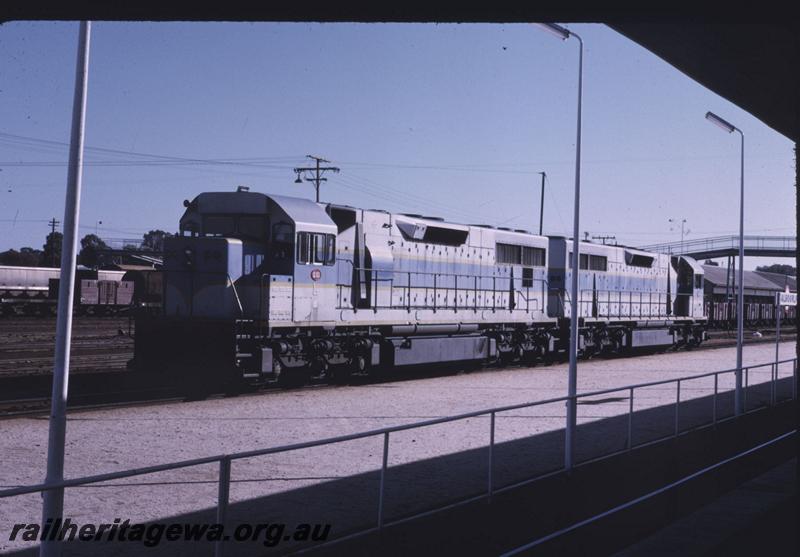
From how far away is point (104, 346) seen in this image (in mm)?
31094

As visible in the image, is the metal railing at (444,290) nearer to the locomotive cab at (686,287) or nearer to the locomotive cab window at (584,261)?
the locomotive cab window at (584,261)

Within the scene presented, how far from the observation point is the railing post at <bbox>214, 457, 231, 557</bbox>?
20.5ft

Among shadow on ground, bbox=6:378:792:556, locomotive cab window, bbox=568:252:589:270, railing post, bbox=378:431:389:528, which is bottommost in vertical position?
shadow on ground, bbox=6:378:792:556

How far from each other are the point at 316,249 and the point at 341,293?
5.28ft

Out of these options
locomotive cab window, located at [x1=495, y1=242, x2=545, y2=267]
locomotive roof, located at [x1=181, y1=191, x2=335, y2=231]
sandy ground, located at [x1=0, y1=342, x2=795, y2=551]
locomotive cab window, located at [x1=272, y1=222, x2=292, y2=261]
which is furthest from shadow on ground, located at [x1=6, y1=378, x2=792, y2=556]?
locomotive cab window, located at [x1=495, y1=242, x2=545, y2=267]

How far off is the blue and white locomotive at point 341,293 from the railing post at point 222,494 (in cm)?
1171

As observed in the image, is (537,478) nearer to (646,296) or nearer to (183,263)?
(183,263)

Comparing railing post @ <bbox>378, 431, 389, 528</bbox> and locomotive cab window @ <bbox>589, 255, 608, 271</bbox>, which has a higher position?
locomotive cab window @ <bbox>589, 255, 608, 271</bbox>

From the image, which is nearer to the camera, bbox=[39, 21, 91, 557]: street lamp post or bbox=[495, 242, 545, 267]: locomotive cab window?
bbox=[39, 21, 91, 557]: street lamp post

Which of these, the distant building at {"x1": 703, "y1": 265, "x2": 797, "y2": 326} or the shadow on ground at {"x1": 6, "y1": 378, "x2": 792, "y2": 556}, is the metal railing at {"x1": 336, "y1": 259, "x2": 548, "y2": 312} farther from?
the distant building at {"x1": 703, "y1": 265, "x2": 797, "y2": 326}

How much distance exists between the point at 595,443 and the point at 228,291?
9006 millimetres

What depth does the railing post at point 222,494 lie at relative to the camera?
6.23 metres

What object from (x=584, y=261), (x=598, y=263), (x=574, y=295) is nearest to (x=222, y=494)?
(x=574, y=295)

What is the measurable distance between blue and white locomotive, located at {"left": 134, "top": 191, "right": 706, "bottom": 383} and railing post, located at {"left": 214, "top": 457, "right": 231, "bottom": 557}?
11.7 metres
